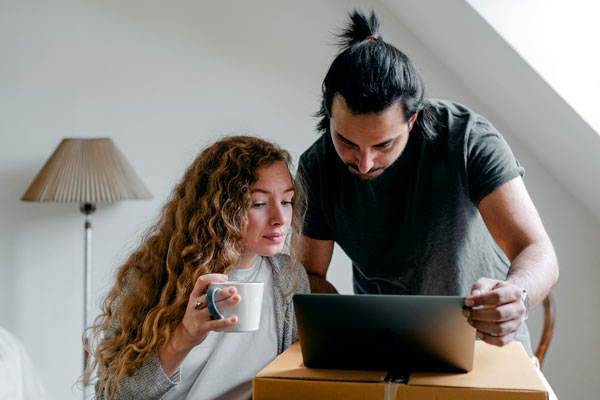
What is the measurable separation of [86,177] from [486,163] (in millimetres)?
1545

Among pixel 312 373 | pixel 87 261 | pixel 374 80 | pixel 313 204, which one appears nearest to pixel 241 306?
pixel 312 373

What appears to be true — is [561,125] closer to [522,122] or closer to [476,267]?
[522,122]

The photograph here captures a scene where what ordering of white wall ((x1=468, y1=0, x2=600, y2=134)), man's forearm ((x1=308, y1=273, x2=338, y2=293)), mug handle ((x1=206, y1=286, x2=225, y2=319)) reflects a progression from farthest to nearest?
white wall ((x1=468, y1=0, x2=600, y2=134)) < man's forearm ((x1=308, y1=273, x2=338, y2=293)) < mug handle ((x1=206, y1=286, x2=225, y2=319))

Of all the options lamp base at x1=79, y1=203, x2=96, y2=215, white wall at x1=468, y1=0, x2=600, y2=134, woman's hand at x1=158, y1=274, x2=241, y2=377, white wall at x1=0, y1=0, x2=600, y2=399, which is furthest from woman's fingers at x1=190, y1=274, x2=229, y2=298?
lamp base at x1=79, y1=203, x2=96, y2=215

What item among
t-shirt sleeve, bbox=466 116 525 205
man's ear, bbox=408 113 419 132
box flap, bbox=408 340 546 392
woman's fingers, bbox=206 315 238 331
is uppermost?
man's ear, bbox=408 113 419 132

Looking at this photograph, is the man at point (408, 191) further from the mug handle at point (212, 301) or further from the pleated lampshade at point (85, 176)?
the pleated lampshade at point (85, 176)

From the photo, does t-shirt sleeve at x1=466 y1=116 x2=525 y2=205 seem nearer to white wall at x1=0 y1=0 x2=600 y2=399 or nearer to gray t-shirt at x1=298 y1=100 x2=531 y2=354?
gray t-shirt at x1=298 y1=100 x2=531 y2=354

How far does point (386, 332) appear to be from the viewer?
31.4 inches

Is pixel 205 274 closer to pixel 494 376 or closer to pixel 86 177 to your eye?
pixel 494 376

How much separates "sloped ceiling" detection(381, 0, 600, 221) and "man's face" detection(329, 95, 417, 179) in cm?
67

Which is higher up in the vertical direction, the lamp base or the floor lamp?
the floor lamp

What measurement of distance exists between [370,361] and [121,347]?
0.46 meters

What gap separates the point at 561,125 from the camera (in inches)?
69.7

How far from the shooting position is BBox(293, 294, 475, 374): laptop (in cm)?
77
